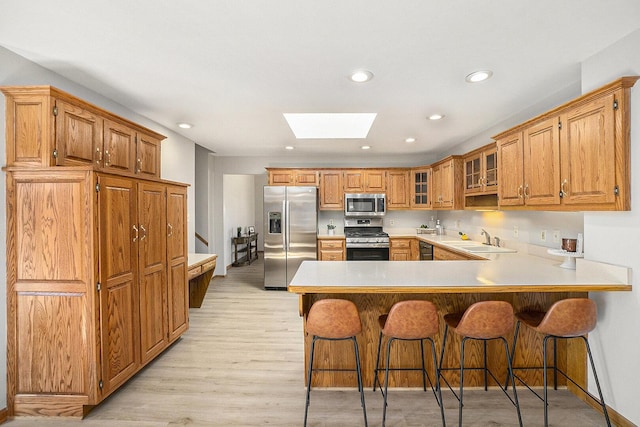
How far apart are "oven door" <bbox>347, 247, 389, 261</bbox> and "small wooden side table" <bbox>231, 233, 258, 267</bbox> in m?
3.08

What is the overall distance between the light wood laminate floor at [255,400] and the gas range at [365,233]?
102 inches

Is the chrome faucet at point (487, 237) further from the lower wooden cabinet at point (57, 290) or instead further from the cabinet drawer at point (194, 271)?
the lower wooden cabinet at point (57, 290)

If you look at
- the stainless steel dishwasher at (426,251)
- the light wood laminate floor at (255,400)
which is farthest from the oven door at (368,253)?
the light wood laminate floor at (255,400)

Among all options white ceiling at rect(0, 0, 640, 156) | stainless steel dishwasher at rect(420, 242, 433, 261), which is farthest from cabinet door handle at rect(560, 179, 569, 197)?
stainless steel dishwasher at rect(420, 242, 433, 261)

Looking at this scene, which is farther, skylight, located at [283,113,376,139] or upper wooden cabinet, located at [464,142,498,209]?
skylight, located at [283,113,376,139]

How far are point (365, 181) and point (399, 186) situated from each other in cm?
65

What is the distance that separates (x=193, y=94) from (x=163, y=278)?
1720mm

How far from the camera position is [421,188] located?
577cm

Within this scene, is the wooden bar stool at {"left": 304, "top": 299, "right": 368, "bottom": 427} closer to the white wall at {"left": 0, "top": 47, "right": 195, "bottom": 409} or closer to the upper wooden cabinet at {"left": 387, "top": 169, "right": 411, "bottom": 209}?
the white wall at {"left": 0, "top": 47, "right": 195, "bottom": 409}

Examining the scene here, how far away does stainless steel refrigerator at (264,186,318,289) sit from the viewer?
538cm

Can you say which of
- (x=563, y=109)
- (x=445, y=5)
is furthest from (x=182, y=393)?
(x=563, y=109)

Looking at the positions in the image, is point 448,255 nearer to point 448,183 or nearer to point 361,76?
point 448,183

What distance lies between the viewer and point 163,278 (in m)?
2.87

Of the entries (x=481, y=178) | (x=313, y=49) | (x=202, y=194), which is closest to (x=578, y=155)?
(x=481, y=178)
